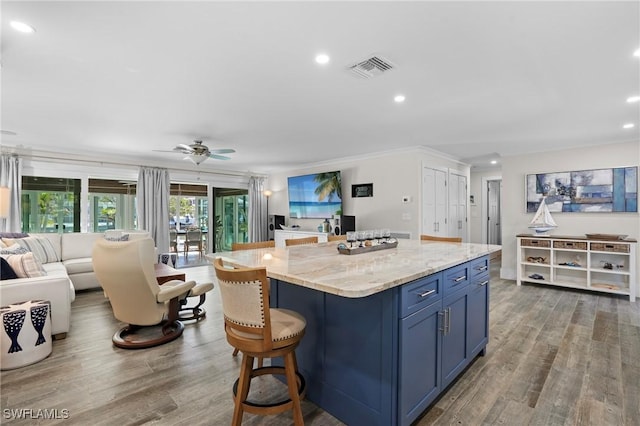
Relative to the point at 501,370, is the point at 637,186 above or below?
above

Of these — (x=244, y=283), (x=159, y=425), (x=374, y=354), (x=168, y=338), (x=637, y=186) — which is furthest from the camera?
(x=637, y=186)

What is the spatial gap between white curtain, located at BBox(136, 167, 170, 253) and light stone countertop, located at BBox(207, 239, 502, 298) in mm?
4755

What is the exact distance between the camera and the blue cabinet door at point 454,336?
198 cm

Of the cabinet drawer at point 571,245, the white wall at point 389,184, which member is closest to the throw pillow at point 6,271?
the white wall at point 389,184

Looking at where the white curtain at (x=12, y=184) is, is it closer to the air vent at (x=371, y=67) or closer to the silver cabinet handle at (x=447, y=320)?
the air vent at (x=371, y=67)

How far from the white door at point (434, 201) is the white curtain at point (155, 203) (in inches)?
205

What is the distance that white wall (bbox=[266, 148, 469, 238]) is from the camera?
5.28 meters

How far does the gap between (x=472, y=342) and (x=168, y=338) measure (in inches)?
106

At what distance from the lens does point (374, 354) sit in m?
1.63

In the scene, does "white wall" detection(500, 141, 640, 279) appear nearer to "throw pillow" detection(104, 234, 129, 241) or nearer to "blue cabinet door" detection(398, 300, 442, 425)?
"blue cabinet door" detection(398, 300, 442, 425)

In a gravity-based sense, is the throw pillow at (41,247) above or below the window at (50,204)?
below

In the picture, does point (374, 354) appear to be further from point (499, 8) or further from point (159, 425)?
point (499, 8)

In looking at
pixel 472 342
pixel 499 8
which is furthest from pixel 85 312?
pixel 499 8

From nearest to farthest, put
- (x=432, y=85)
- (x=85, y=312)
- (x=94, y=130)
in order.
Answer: (x=432, y=85), (x=85, y=312), (x=94, y=130)
